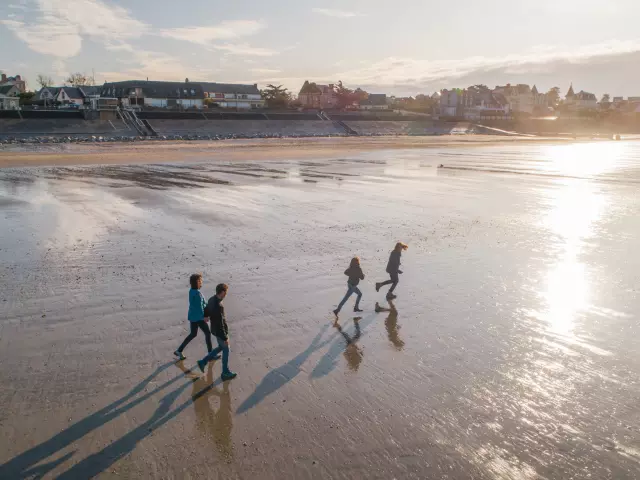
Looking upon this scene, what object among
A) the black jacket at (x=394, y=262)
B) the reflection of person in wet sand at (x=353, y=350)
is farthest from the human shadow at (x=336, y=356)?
the black jacket at (x=394, y=262)

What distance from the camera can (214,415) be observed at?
272 inches

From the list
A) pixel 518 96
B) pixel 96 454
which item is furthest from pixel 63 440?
pixel 518 96

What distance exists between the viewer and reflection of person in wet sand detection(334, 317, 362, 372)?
8509 millimetres

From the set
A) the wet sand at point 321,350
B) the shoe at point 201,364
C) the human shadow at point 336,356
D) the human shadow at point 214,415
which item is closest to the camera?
the wet sand at point 321,350

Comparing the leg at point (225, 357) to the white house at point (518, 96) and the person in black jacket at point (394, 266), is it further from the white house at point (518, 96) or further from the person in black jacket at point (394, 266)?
the white house at point (518, 96)

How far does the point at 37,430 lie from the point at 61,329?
11.5 feet

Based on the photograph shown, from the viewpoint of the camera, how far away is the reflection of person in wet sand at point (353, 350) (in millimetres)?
8509

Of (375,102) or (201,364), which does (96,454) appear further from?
(375,102)

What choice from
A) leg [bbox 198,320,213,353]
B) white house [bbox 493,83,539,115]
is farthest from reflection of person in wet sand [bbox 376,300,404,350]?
white house [bbox 493,83,539,115]

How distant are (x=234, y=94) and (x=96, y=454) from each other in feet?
448

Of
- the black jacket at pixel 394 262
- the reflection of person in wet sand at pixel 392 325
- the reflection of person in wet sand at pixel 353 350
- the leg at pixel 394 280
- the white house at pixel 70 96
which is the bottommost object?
the reflection of person in wet sand at pixel 392 325

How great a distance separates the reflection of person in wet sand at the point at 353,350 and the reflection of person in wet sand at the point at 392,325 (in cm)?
59

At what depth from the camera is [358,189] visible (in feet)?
94.3

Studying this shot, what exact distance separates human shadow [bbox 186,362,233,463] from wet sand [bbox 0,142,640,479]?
0.03 metres
